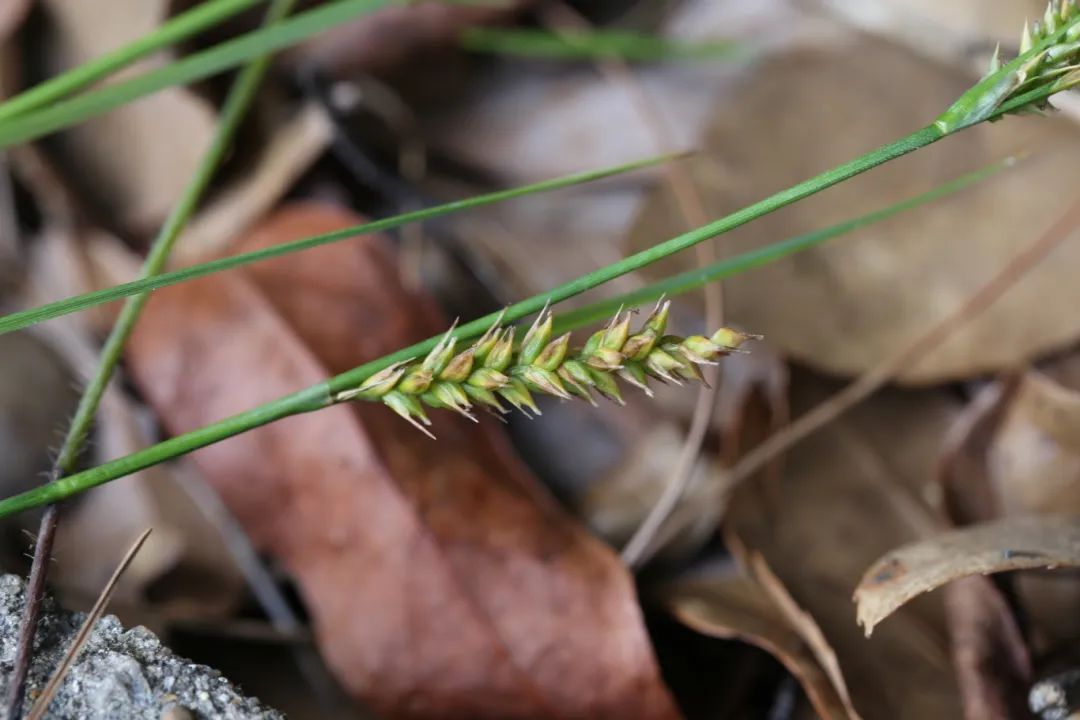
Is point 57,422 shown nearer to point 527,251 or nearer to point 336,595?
point 336,595

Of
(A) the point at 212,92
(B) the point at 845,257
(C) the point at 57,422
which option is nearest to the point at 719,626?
(B) the point at 845,257

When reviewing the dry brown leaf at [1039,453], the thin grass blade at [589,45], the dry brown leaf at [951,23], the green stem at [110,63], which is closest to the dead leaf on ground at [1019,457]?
the dry brown leaf at [1039,453]

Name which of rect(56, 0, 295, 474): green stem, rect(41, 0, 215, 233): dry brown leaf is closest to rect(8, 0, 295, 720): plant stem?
rect(56, 0, 295, 474): green stem

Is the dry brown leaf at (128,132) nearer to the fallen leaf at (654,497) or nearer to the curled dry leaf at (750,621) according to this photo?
the fallen leaf at (654,497)

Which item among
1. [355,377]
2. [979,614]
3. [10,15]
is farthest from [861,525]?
[10,15]

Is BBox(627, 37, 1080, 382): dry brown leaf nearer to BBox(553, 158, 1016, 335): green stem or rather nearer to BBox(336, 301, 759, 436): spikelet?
BBox(553, 158, 1016, 335): green stem
